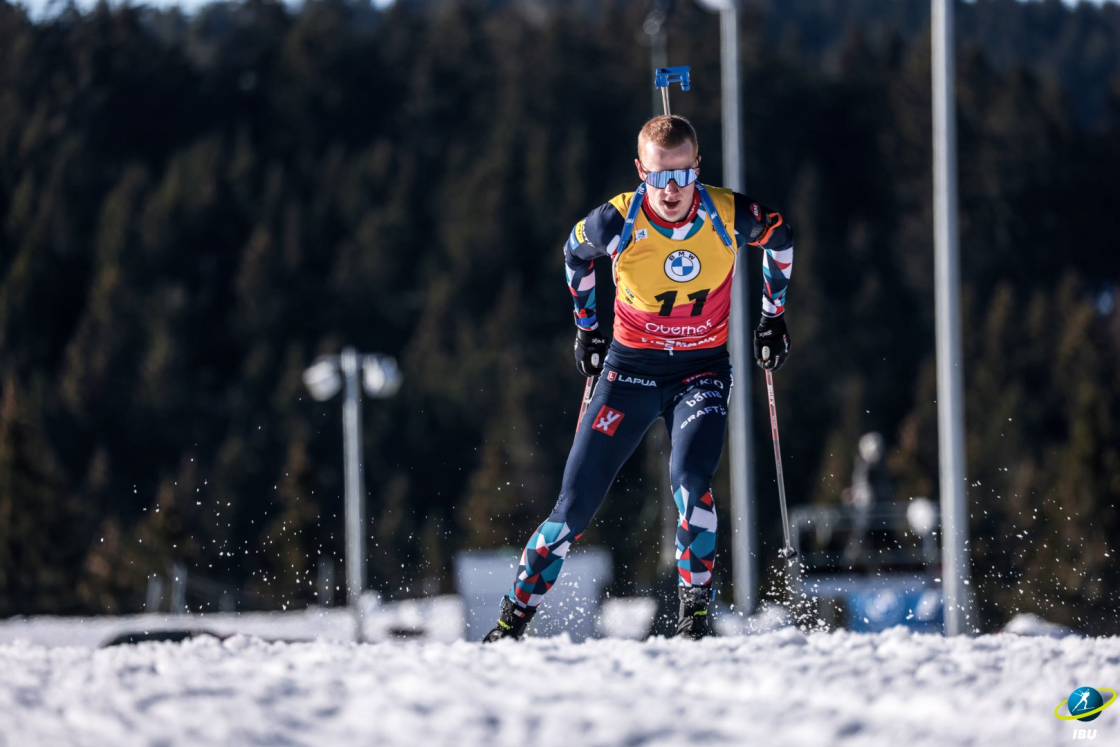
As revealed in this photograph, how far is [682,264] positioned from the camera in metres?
6.11

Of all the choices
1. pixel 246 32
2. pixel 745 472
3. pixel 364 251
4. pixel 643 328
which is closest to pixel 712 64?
pixel 364 251

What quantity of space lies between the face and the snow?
69.9 inches

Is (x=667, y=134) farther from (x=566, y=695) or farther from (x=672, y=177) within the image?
(x=566, y=695)

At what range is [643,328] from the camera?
6.30 metres

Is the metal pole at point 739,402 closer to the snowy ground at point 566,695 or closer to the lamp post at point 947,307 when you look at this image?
the lamp post at point 947,307

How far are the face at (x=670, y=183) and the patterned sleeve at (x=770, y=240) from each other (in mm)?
260

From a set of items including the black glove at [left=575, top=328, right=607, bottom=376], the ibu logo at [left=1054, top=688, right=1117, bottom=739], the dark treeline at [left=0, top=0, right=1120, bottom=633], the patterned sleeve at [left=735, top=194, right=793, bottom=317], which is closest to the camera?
the ibu logo at [left=1054, top=688, right=1117, bottom=739]

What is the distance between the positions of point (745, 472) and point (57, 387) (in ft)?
210

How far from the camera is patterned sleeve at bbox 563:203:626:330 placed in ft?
20.0

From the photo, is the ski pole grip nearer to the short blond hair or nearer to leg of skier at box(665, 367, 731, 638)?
the short blond hair

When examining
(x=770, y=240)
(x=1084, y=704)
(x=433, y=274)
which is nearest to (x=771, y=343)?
(x=770, y=240)

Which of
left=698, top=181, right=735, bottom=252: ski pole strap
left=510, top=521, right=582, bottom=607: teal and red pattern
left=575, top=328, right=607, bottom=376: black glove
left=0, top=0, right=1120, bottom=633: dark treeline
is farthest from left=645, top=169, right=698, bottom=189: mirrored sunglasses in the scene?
left=0, top=0, right=1120, bottom=633: dark treeline

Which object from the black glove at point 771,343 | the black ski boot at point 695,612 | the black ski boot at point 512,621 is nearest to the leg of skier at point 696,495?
the black ski boot at point 695,612

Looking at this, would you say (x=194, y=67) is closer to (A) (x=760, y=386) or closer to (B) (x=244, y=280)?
(B) (x=244, y=280)
